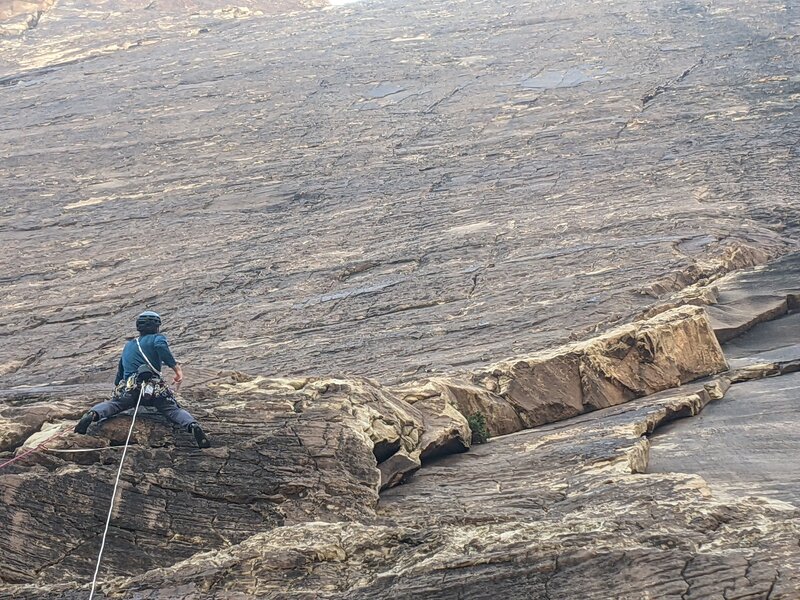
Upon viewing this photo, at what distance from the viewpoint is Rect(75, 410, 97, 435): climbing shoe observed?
1148 cm

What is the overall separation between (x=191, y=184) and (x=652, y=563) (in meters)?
23.7

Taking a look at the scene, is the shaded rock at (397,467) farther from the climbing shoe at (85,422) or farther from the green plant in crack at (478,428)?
the climbing shoe at (85,422)

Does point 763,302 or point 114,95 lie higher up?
point 114,95

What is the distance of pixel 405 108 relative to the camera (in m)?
34.9

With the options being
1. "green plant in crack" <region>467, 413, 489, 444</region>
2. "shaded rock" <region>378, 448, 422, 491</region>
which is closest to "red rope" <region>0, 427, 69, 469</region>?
"shaded rock" <region>378, 448, 422, 491</region>

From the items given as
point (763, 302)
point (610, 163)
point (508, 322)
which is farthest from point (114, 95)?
point (763, 302)

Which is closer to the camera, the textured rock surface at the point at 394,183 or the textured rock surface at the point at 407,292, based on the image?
the textured rock surface at the point at 407,292

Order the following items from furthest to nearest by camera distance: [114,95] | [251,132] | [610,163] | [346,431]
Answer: [114,95] < [251,132] < [610,163] < [346,431]

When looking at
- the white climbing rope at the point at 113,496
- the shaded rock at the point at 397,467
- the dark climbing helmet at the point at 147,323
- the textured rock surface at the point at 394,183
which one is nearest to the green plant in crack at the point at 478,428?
the shaded rock at the point at 397,467

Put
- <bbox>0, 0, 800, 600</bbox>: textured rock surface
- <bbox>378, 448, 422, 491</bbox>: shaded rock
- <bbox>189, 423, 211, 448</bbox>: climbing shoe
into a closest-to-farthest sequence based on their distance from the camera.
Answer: <bbox>0, 0, 800, 600</bbox>: textured rock surface, <bbox>189, 423, 211, 448</bbox>: climbing shoe, <bbox>378, 448, 422, 491</bbox>: shaded rock

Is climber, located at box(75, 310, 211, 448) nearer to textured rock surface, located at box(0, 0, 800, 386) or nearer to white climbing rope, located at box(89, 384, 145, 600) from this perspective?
white climbing rope, located at box(89, 384, 145, 600)

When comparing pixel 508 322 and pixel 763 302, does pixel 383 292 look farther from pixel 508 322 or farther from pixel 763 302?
pixel 763 302

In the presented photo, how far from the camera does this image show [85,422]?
37.7 ft

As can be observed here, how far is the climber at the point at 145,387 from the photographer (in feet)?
37.7
